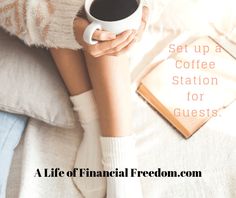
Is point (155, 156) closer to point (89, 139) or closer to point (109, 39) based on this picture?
point (89, 139)

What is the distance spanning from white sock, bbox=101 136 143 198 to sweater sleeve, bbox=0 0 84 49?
0.21m

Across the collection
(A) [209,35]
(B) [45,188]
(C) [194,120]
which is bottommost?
(B) [45,188]

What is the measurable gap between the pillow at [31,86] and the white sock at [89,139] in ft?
0.08

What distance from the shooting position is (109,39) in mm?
555

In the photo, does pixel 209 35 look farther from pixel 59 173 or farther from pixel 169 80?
pixel 59 173

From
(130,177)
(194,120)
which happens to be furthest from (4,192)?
(194,120)

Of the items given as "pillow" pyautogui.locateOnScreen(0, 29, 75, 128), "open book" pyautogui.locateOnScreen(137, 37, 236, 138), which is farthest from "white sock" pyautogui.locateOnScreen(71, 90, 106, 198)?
"open book" pyautogui.locateOnScreen(137, 37, 236, 138)

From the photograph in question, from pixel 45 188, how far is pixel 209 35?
524 mm

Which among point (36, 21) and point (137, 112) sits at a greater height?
point (36, 21)

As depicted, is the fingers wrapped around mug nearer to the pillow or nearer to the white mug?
the white mug

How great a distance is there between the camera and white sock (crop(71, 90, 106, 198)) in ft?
2.47

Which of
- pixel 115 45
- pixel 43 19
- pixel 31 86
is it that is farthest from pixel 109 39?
pixel 31 86

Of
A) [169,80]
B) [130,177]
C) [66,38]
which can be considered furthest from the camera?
[169,80]

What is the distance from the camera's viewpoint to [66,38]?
0.61 meters
